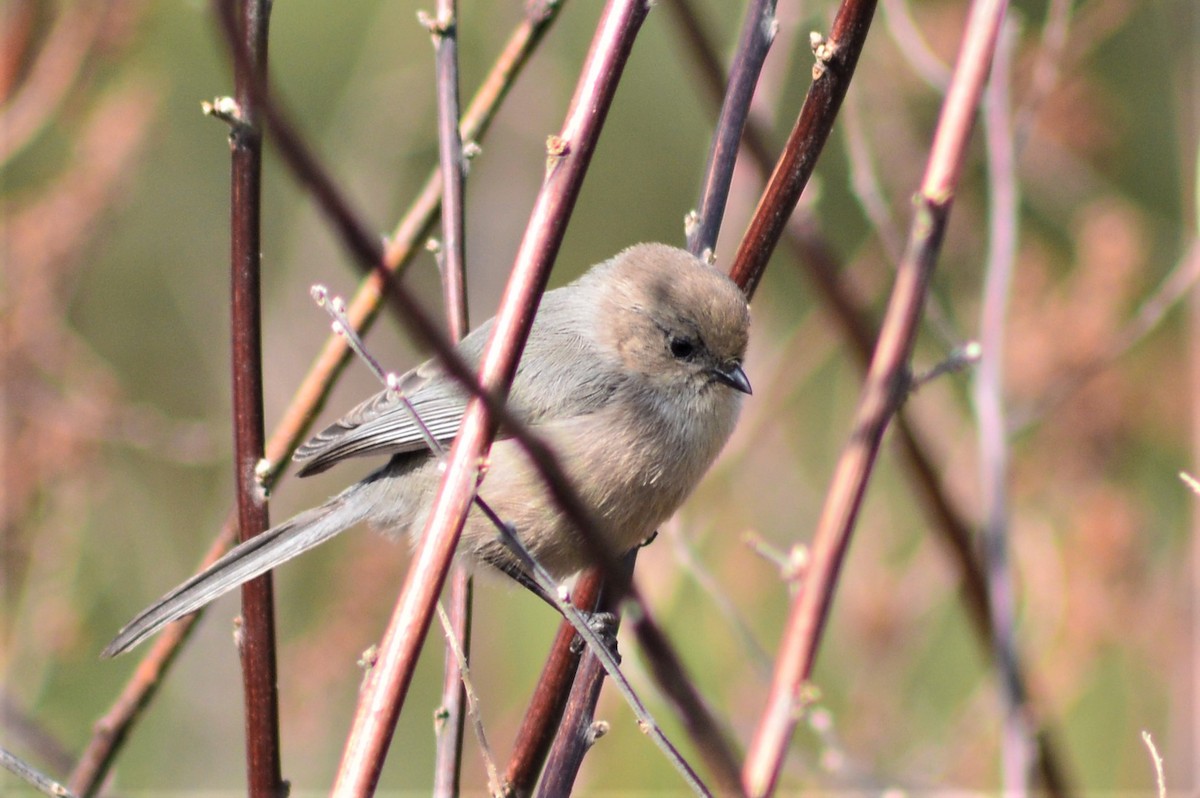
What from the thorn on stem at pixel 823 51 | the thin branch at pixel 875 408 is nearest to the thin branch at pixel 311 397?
the thorn on stem at pixel 823 51

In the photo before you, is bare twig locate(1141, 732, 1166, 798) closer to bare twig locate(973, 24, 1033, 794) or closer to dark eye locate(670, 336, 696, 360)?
bare twig locate(973, 24, 1033, 794)

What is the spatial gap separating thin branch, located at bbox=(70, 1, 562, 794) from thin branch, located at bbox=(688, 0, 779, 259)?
43cm

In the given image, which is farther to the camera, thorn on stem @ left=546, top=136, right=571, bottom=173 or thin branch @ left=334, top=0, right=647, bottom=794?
thorn on stem @ left=546, top=136, right=571, bottom=173

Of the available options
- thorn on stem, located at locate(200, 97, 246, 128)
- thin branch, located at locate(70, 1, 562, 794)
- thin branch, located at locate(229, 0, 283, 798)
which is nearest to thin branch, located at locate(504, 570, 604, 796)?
thin branch, located at locate(229, 0, 283, 798)

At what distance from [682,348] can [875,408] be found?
2.04 meters

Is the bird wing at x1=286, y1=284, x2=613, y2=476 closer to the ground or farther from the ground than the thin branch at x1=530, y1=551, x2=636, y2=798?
farther from the ground

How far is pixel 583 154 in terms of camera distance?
138 cm

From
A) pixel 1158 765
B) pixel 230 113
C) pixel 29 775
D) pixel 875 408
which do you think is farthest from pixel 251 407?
pixel 1158 765

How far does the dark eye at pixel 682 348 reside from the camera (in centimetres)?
310

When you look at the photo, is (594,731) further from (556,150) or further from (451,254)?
(556,150)

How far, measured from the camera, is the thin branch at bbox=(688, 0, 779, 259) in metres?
2.20

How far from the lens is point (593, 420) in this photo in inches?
121

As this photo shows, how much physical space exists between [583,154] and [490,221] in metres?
3.72

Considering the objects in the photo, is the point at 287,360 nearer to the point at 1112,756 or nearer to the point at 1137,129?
the point at 1112,756
